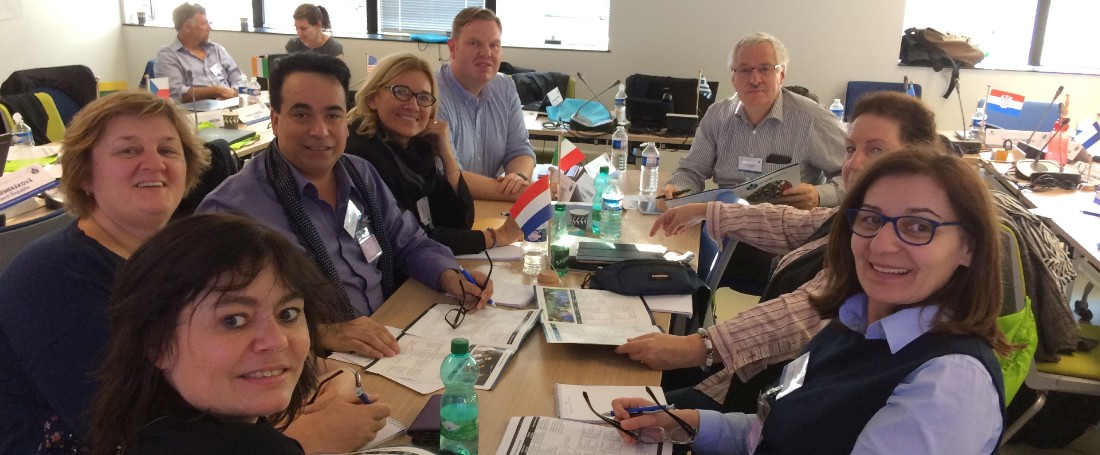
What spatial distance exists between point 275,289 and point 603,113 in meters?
4.47

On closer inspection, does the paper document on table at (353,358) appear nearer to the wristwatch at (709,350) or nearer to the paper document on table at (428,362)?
the paper document on table at (428,362)

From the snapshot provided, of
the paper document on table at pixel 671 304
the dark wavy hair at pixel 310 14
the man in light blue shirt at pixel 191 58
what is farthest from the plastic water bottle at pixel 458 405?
the dark wavy hair at pixel 310 14

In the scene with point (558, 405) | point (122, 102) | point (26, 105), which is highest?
point (122, 102)

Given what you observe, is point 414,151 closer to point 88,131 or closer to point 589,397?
point 88,131

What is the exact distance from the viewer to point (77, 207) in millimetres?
1625

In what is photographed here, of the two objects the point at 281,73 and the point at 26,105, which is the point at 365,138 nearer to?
the point at 281,73

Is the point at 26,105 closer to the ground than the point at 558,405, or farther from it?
farther from it

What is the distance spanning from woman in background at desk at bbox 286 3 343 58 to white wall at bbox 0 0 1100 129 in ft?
2.50

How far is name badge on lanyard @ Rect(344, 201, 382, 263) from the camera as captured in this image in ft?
7.34

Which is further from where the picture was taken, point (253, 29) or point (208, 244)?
point (253, 29)

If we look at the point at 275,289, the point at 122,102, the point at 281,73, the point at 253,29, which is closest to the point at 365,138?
the point at 281,73

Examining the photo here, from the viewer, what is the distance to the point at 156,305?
3.35ft

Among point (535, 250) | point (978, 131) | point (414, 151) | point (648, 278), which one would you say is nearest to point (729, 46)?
point (978, 131)

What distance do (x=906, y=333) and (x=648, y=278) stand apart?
0.97m
